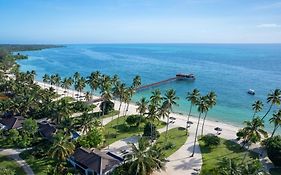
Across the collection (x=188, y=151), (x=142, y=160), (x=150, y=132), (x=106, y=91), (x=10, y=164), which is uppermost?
(x=106, y=91)

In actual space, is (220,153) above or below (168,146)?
below

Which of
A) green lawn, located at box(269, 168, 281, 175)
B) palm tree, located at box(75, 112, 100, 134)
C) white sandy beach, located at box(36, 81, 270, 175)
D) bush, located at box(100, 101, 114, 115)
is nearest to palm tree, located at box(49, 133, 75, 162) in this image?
palm tree, located at box(75, 112, 100, 134)

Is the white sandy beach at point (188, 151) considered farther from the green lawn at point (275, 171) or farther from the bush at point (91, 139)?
the bush at point (91, 139)

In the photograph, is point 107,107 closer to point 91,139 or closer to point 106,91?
point 106,91

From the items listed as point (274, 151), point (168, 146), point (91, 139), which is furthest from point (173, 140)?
point (274, 151)

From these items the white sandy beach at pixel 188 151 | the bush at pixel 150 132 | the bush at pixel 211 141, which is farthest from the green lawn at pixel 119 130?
the bush at pixel 211 141
